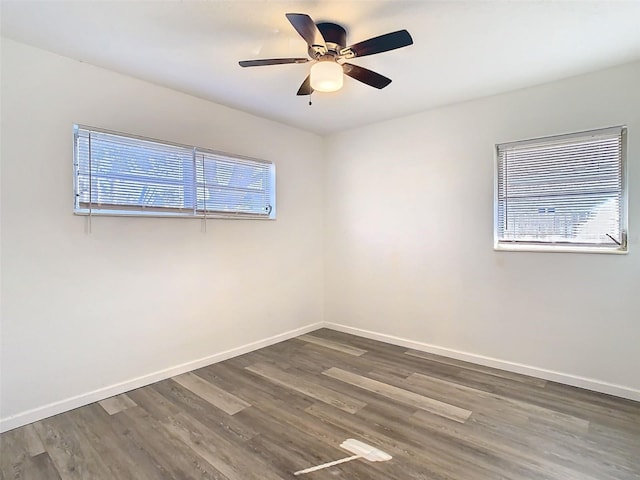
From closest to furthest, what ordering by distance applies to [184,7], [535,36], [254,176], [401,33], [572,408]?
[401,33] → [184,7] → [535,36] → [572,408] → [254,176]

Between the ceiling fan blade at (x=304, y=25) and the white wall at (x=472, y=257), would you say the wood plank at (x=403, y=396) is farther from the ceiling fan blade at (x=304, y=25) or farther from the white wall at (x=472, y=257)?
the ceiling fan blade at (x=304, y=25)

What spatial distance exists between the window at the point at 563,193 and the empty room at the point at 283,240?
0.02m

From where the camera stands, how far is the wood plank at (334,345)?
3.65 meters

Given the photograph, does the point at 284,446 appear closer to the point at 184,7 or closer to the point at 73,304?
the point at 73,304

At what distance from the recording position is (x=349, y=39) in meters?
2.26

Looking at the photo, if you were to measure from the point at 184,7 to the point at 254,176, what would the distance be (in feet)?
6.43

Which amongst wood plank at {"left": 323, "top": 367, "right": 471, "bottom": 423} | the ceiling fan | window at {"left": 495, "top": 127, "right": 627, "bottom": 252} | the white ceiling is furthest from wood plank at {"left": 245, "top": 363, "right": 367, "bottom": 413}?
the white ceiling

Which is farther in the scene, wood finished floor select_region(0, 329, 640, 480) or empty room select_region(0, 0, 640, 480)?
empty room select_region(0, 0, 640, 480)

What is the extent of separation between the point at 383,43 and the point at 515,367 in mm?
2914

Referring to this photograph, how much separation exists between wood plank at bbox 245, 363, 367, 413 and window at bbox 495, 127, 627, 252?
1954 mm

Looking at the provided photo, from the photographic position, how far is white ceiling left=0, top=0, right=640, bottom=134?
6.39 feet

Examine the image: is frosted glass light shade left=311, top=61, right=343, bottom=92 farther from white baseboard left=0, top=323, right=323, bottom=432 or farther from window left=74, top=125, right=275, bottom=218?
white baseboard left=0, top=323, right=323, bottom=432

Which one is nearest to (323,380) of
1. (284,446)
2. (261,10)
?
(284,446)

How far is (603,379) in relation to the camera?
2.70 m
